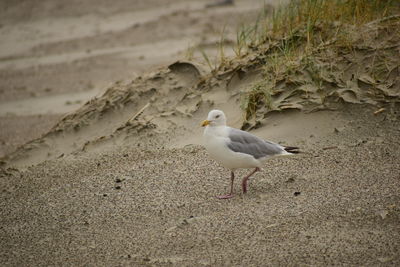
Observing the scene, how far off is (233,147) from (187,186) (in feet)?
2.49

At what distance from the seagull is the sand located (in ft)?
1.06

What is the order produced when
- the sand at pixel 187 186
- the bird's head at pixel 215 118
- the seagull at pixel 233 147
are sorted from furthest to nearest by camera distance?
the bird's head at pixel 215 118
the seagull at pixel 233 147
the sand at pixel 187 186

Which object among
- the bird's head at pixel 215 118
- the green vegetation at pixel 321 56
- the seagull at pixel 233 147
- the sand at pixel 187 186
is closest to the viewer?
the sand at pixel 187 186

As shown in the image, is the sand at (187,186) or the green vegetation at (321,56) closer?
the sand at (187,186)

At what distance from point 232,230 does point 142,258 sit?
746 mm

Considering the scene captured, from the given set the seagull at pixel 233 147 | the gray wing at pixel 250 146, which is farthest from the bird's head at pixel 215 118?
the gray wing at pixel 250 146

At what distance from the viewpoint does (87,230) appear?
4.98 metres

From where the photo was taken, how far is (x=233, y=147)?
512 cm

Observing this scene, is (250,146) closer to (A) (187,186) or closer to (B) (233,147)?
(B) (233,147)

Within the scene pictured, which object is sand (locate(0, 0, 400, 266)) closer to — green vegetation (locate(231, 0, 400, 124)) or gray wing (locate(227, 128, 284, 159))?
green vegetation (locate(231, 0, 400, 124))

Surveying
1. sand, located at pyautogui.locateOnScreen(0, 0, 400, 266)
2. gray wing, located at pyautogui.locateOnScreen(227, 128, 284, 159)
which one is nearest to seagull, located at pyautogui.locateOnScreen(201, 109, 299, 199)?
gray wing, located at pyautogui.locateOnScreen(227, 128, 284, 159)

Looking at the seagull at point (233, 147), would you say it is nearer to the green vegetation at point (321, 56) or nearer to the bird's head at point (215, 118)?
the bird's head at point (215, 118)

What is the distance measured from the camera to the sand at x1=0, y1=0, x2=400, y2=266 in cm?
449

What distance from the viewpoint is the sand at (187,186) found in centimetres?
449
